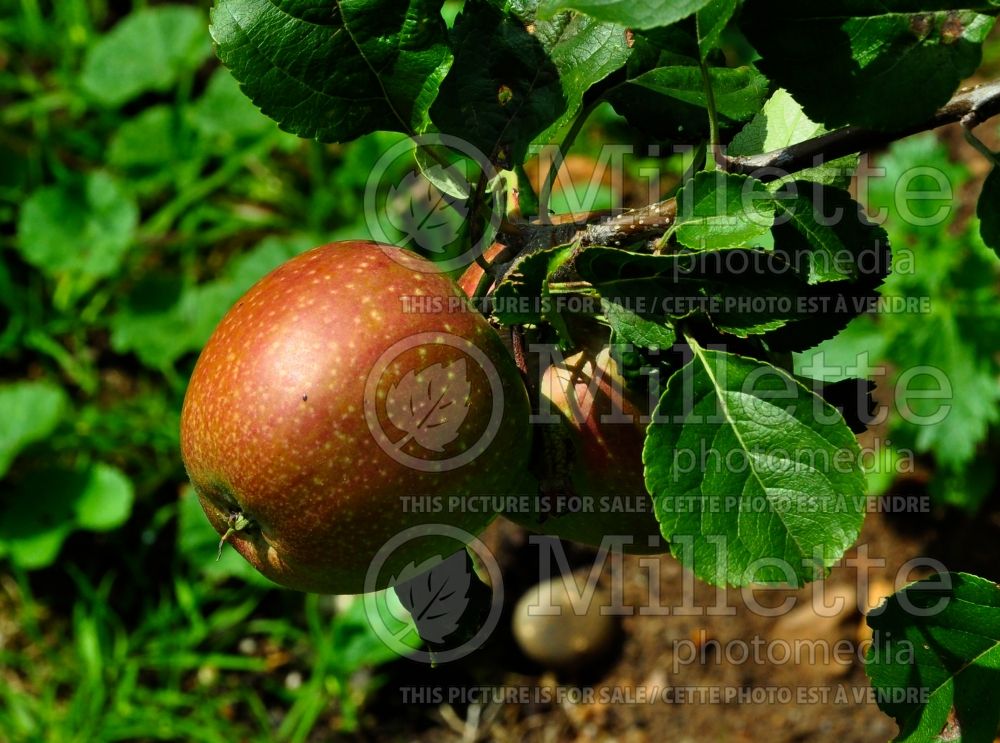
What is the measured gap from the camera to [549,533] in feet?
3.40

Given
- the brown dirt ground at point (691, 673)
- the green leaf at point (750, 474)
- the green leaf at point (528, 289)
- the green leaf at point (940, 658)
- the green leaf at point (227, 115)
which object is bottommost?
the brown dirt ground at point (691, 673)

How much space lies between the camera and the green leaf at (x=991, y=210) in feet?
2.65

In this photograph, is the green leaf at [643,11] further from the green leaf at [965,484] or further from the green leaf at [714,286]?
the green leaf at [965,484]

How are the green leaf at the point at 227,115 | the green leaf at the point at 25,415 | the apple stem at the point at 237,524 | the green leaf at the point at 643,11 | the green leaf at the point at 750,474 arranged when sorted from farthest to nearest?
the green leaf at the point at 227,115 < the green leaf at the point at 25,415 < the apple stem at the point at 237,524 < the green leaf at the point at 750,474 < the green leaf at the point at 643,11

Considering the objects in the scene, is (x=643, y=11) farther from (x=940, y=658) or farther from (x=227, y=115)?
(x=227, y=115)

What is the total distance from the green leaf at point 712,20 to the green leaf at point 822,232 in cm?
13

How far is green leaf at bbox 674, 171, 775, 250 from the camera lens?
0.74 m

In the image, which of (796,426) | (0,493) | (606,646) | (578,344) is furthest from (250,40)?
(0,493)

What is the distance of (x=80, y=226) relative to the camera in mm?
2354

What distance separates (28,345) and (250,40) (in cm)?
177

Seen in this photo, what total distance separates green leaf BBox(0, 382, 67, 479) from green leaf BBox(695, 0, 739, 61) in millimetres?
1797

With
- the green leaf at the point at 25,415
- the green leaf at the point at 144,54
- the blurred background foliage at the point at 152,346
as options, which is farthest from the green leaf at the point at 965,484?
the green leaf at the point at 144,54

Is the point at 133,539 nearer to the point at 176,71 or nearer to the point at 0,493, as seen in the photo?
the point at 0,493

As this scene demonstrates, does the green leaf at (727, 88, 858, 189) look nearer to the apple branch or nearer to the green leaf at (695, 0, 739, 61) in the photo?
the apple branch
